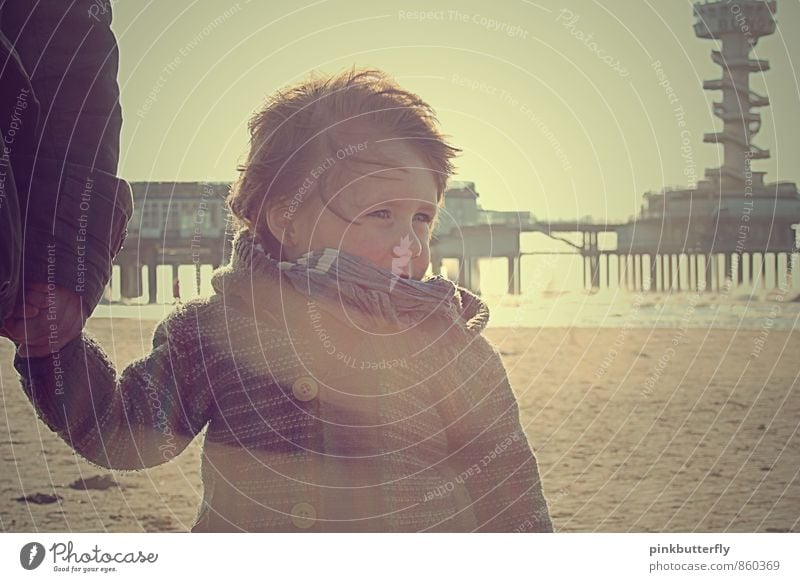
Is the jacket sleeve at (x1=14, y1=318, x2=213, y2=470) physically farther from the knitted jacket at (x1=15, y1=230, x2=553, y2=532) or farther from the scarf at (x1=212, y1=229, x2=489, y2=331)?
the scarf at (x1=212, y1=229, x2=489, y2=331)

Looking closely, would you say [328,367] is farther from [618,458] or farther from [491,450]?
[618,458]

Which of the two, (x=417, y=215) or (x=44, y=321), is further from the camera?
(x=417, y=215)

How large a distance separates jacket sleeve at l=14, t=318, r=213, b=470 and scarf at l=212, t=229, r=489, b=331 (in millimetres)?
135

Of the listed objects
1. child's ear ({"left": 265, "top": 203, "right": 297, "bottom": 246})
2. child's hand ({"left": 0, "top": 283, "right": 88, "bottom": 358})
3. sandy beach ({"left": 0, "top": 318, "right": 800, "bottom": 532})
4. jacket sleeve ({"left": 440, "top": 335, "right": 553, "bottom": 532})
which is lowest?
sandy beach ({"left": 0, "top": 318, "right": 800, "bottom": 532})

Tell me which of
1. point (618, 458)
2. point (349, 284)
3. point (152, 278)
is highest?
point (349, 284)

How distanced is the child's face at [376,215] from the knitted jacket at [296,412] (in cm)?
9

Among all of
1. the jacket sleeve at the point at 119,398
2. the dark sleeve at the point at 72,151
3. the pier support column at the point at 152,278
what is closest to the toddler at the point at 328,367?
the jacket sleeve at the point at 119,398

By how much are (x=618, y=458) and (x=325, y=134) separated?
279cm

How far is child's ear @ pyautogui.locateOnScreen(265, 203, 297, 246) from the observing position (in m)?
1.41

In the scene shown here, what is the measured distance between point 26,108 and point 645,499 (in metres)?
2.53

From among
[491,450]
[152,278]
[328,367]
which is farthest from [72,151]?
[152,278]

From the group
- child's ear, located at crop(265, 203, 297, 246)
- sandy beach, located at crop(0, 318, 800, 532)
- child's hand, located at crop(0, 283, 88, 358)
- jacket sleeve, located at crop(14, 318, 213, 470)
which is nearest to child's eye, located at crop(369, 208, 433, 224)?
child's ear, located at crop(265, 203, 297, 246)

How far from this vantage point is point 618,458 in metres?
3.85
